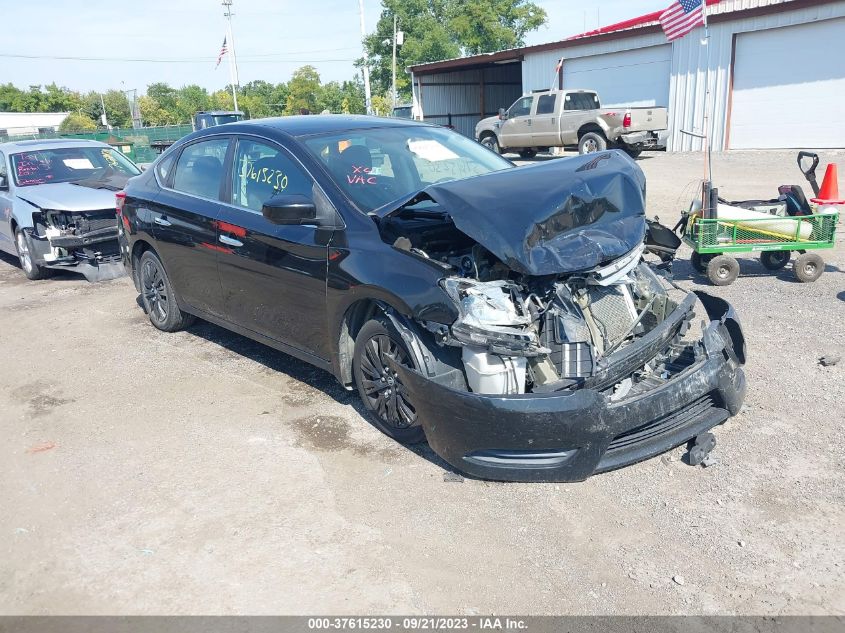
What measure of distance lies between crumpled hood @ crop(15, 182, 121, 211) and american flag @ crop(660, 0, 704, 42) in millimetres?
8117

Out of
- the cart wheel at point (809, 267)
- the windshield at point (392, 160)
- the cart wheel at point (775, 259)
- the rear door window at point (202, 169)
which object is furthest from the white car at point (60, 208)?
the cart wheel at point (809, 267)

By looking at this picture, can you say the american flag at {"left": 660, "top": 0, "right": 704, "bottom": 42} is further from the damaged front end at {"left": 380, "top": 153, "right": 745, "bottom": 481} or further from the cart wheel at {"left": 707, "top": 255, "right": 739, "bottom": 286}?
the damaged front end at {"left": 380, "top": 153, "right": 745, "bottom": 481}

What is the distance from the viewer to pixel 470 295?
12.1 feet

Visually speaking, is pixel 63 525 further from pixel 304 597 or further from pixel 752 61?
pixel 752 61

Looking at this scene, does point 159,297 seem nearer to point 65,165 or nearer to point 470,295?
point 470,295

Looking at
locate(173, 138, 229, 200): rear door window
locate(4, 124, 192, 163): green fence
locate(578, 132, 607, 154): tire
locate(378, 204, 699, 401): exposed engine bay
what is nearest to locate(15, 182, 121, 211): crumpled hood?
locate(173, 138, 229, 200): rear door window

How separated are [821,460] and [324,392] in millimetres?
3124

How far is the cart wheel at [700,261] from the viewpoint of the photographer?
297 inches

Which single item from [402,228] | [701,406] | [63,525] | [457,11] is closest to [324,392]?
[402,228]

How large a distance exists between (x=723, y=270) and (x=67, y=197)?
7.67m

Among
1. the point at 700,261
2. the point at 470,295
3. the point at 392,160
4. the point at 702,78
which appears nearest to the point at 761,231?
the point at 700,261

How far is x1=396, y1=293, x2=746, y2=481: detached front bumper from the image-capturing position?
11.3 feet

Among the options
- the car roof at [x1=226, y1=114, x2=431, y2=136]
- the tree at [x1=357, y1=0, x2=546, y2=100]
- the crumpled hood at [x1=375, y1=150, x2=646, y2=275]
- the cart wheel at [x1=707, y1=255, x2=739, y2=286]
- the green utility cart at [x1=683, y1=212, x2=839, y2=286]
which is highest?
the tree at [x1=357, y1=0, x2=546, y2=100]

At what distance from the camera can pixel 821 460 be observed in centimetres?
385
